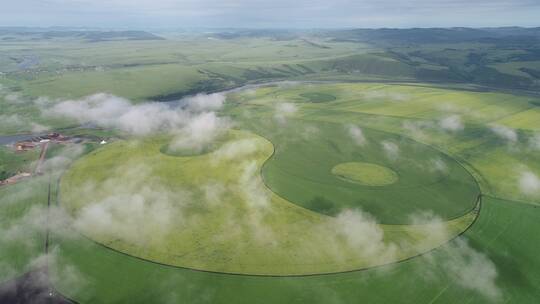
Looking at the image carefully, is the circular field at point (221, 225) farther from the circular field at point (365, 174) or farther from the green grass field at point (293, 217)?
the circular field at point (365, 174)

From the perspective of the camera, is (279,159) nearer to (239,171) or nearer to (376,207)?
(239,171)

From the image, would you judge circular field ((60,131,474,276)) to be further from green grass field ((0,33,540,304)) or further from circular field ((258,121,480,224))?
circular field ((258,121,480,224))

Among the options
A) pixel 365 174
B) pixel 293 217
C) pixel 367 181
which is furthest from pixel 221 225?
pixel 365 174

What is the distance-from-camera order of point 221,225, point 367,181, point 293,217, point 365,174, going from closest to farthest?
point 221,225 < point 293,217 < point 367,181 < point 365,174

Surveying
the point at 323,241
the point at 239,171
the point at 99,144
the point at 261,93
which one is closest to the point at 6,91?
the point at 99,144

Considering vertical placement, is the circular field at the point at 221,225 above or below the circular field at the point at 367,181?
below

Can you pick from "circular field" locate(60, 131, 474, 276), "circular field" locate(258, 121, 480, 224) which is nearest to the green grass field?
"circular field" locate(60, 131, 474, 276)

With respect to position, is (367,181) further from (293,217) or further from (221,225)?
(221,225)

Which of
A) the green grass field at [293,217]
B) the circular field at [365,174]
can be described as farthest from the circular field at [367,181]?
the circular field at [365,174]
